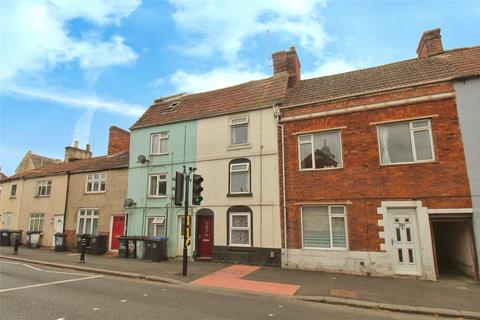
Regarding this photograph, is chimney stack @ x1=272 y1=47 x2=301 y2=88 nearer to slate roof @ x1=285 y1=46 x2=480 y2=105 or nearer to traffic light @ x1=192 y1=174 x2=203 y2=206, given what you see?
slate roof @ x1=285 y1=46 x2=480 y2=105

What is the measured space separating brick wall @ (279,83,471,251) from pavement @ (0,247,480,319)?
1.77 m

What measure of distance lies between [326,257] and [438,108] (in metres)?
7.35

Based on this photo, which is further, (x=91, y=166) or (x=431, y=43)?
(x=91, y=166)

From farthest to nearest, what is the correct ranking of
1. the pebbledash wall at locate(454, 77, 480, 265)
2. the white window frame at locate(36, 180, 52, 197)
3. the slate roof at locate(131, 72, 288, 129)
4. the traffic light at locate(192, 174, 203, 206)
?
the white window frame at locate(36, 180, 52, 197) → the slate roof at locate(131, 72, 288, 129) → the traffic light at locate(192, 174, 203, 206) → the pebbledash wall at locate(454, 77, 480, 265)

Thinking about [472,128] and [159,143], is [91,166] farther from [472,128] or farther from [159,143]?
[472,128]

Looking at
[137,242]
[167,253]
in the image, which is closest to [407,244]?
[167,253]

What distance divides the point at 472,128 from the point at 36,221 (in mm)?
27590

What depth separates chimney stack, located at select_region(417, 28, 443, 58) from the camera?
47.3 feet

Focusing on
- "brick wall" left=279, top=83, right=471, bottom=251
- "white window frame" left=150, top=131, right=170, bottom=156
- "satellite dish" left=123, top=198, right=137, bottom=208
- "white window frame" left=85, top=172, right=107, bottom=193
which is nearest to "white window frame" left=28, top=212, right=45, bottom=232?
"white window frame" left=85, top=172, right=107, bottom=193

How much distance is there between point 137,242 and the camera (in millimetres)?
15602

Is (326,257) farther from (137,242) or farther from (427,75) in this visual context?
(137,242)

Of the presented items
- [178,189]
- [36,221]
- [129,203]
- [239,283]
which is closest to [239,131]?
[178,189]

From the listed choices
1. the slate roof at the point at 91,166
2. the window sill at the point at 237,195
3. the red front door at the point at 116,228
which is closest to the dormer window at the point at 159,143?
the slate roof at the point at 91,166

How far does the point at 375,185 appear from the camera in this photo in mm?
11648
